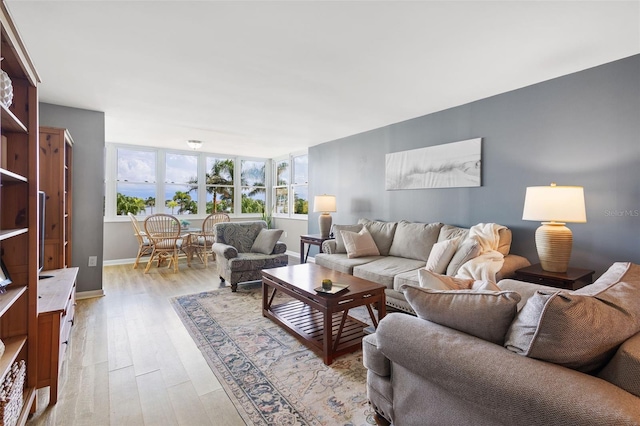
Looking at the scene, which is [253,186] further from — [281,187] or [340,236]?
[340,236]

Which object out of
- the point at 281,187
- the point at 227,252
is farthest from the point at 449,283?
the point at 281,187

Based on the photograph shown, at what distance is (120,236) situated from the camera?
5.79 metres

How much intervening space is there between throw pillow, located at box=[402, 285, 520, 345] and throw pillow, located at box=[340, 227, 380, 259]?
249cm

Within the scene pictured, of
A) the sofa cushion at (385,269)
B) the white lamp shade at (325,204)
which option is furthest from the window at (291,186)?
the sofa cushion at (385,269)

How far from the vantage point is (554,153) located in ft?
9.43

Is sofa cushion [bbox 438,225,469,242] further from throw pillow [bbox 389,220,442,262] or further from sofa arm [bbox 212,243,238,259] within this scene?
sofa arm [bbox 212,243,238,259]

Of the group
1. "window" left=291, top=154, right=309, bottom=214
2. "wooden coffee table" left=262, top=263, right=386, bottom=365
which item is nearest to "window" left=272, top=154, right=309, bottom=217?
"window" left=291, top=154, right=309, bottom=214

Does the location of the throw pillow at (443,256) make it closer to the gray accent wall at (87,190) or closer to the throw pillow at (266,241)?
the throw pillow at (266,241)

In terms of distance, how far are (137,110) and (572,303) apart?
4.42 meters

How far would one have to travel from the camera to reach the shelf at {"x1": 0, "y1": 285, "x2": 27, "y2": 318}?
1.35 m

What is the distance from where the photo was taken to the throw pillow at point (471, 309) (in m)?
1.18

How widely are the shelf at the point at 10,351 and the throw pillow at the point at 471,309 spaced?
5.85ft

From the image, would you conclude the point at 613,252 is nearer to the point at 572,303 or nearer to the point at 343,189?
the point at 572,303

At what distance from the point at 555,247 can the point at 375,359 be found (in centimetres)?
193
